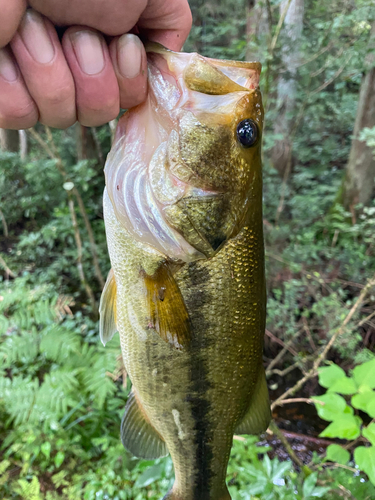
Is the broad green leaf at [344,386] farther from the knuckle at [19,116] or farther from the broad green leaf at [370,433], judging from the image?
the knuckle at [19,116]

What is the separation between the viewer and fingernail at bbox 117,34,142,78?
0.77 metres

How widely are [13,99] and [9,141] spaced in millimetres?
7005

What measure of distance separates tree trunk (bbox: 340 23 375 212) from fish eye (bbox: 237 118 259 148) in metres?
4.27

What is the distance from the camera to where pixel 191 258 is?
101 cm

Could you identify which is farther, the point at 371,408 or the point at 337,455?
the point at 337,455

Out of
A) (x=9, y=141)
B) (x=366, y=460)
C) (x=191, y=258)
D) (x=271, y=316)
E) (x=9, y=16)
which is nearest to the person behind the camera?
(x=9, y=16)

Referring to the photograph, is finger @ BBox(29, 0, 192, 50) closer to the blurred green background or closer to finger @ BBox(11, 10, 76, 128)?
finger @ BBox(11, 10, 76, 128)

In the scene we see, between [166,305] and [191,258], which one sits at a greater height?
[191,258]

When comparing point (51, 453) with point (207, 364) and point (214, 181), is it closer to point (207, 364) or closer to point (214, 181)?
point (207, 364)

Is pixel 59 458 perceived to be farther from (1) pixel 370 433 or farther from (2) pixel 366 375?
(2) pixel 366 375

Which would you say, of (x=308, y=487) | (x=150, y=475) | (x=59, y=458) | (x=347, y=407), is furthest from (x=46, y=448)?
(x=347, y=407)

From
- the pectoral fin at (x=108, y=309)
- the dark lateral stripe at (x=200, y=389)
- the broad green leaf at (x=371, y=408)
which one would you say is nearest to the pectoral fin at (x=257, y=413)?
the dark lateral stripe at (x=200, y=389)

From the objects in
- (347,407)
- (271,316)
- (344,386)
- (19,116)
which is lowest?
(271,316)

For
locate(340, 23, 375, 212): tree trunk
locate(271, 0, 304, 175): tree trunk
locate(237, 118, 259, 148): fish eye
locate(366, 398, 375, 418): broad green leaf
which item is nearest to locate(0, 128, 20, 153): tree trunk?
locate(271, 0, 304, 175): tree trunk
